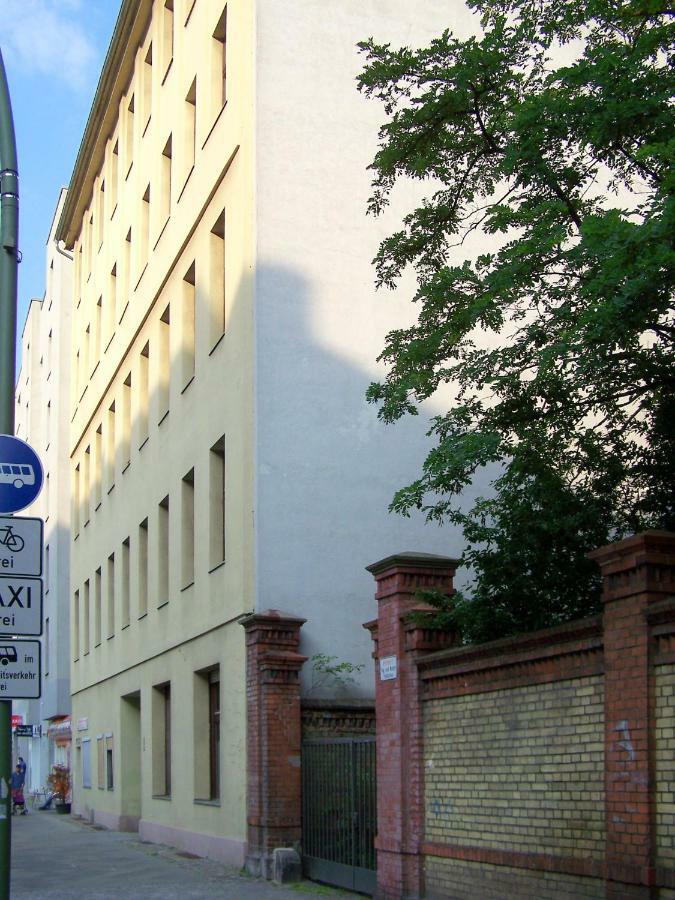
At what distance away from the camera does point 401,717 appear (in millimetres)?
13398

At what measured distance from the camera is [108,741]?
3117 centimetres

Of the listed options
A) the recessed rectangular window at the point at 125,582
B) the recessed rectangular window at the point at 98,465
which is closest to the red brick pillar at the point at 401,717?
the recessed rectangular window at the point at 125,582

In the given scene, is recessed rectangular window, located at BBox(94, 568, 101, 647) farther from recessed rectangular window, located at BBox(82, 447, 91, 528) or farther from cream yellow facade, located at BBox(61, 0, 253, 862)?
recessed rectangular window, located at BBox(82, 447, 91, 528)

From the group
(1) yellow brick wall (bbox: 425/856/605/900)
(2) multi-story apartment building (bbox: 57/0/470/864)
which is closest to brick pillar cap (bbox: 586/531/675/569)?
(1) yellow brick wall (bbox: 425/856/605/900)

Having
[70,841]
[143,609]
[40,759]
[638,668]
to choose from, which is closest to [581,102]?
[638,668]

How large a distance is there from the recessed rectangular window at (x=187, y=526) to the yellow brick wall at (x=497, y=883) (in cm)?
1071

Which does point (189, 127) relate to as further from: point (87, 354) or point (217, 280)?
point (87, 354)

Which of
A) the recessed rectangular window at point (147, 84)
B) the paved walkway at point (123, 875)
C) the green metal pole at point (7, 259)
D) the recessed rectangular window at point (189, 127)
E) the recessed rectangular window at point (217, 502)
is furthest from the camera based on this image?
the recessed rectangular window at point (147, 84)

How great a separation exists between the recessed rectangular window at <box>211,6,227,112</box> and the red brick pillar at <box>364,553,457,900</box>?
11243 mm

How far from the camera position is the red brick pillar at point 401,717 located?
13.1 m

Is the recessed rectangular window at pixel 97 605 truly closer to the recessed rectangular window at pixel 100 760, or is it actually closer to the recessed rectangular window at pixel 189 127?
the recessed rectangular window at pixel 100 760

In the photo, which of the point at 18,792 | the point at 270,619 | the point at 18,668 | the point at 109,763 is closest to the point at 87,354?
the point at 109,763

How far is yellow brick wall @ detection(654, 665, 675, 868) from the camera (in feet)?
28.8

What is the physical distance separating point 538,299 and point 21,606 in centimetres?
574
